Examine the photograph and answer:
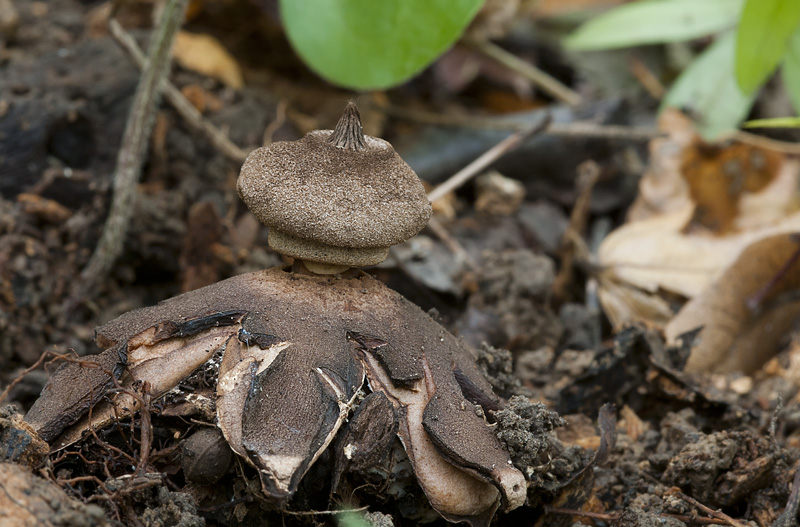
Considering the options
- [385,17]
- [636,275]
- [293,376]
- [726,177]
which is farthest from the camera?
[726,177]

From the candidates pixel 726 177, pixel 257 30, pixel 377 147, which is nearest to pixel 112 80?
pixel 257 30

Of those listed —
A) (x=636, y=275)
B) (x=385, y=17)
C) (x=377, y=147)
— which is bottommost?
(x=636, y=275)

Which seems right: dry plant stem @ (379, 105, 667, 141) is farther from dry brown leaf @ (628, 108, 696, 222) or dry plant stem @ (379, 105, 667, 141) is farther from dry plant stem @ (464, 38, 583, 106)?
dry plant stem @ (464, 38, 583, 106)

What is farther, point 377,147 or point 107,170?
point 107,170

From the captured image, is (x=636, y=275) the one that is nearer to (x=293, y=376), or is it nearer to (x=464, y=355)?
(x=464, y=355)

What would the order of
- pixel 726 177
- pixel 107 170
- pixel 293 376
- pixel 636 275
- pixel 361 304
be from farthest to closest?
pixel 726 177 → pixel 636 275 → pixel 107 170 → pixel 361 304 → pixel 293 376

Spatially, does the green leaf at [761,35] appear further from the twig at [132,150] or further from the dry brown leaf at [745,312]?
the twig at [132,150]
